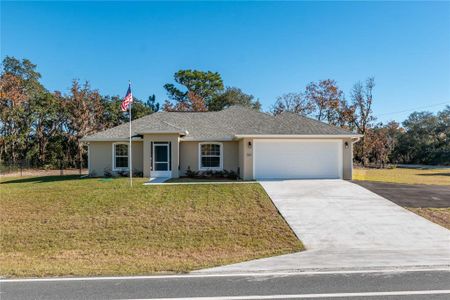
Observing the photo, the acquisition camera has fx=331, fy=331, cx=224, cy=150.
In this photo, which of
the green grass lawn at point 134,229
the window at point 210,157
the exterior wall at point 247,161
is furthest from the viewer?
the window at point 210,157

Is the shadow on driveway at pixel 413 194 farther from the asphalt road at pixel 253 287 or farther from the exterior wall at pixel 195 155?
the asphalt road at pixel 253 287

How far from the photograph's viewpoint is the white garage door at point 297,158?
723 inches

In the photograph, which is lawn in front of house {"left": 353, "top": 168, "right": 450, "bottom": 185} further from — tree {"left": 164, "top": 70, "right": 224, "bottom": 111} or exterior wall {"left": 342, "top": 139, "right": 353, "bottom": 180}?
tree {"left": 164, "top": 70, "right": 224, "bottom": 111}

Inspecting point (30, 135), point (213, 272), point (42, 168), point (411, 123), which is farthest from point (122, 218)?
point (411, 123)

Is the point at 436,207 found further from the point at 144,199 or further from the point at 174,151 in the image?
the point at 174,151

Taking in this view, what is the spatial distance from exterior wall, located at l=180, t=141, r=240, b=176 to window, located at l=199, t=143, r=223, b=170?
0.81 ft

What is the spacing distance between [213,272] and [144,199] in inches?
293

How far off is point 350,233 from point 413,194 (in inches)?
254

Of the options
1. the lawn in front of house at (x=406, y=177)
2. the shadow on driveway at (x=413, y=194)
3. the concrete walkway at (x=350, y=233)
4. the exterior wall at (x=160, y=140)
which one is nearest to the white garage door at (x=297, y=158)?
the shadow on driveway at (x=413, y=194)

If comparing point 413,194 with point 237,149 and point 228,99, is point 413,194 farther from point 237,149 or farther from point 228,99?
point 228,99

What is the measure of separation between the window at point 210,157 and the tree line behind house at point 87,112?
61.8 ft

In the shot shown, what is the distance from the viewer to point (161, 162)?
19.4 meters

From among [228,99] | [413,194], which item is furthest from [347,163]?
[228,99]

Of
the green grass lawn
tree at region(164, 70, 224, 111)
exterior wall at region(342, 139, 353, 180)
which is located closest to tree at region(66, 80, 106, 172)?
tree at region(164, 70, 224, 111)
